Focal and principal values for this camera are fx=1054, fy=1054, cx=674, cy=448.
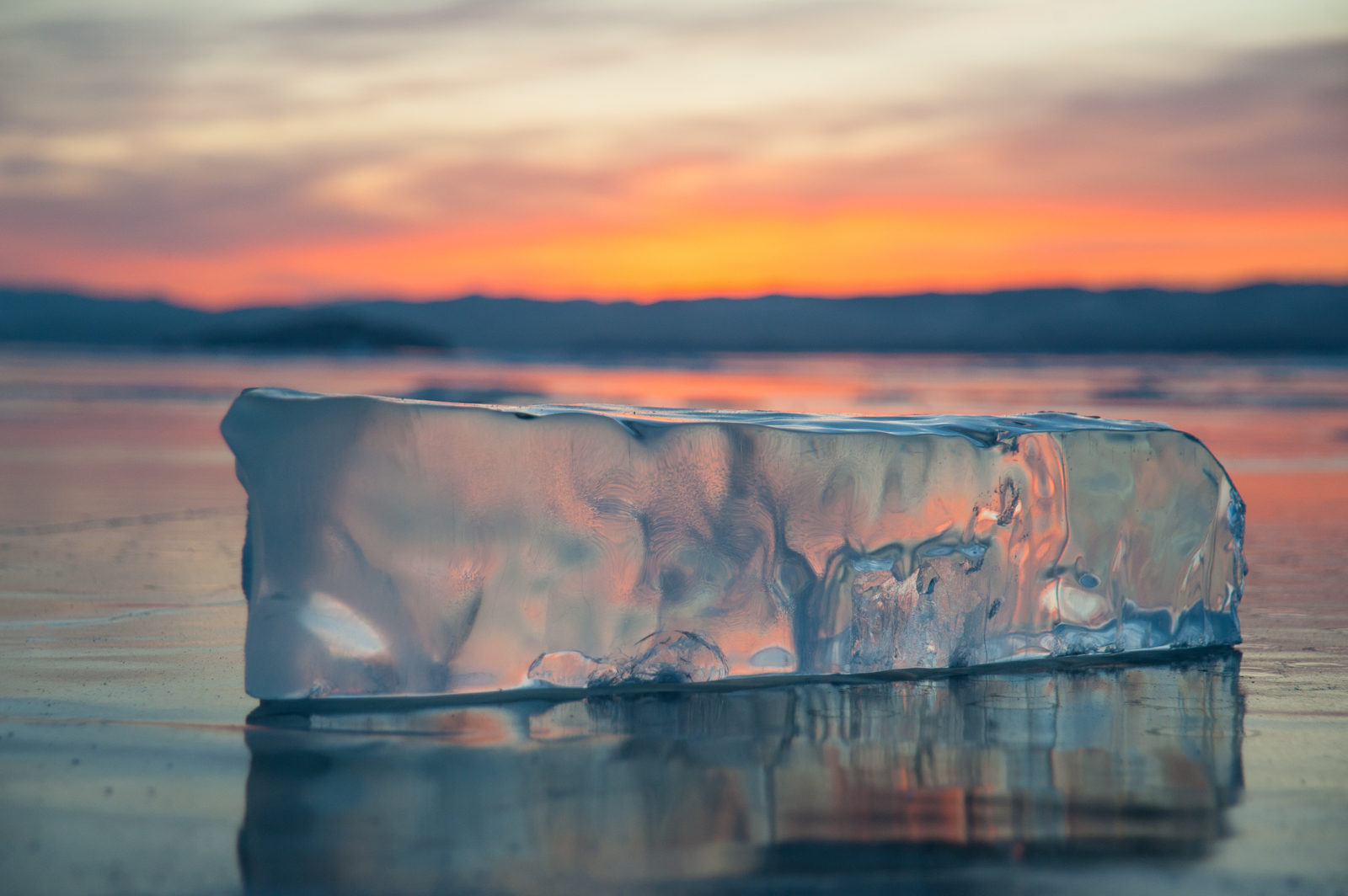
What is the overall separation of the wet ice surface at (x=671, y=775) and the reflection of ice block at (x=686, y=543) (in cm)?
16

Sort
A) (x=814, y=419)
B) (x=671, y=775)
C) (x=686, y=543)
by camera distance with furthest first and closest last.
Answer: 1. (x=814, y=419)
2. (x=686, y=543)
3. (x=671, y=775)

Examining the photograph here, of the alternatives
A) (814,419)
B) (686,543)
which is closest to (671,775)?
(686,543)

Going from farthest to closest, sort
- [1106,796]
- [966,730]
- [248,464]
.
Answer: [248,464]
[966,730]
[1106,796]

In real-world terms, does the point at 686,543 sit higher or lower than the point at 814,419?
lower

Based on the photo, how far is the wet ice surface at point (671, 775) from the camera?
1783 mm

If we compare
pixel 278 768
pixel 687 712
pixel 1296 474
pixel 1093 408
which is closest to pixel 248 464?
pixel 278 768

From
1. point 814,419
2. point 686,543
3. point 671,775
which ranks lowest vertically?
point 671,775

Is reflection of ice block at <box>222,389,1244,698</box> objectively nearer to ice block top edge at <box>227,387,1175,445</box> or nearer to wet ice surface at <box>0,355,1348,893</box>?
ice block top edge at <box>227,387,1175,445</box>

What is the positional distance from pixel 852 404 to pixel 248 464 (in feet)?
43.0

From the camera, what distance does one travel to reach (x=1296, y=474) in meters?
7.51

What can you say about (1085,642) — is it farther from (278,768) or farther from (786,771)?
(278,768)

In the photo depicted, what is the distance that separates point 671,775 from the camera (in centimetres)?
222

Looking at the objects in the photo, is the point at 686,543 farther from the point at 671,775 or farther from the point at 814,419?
the point at 671,775

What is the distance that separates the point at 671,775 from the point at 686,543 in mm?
808
